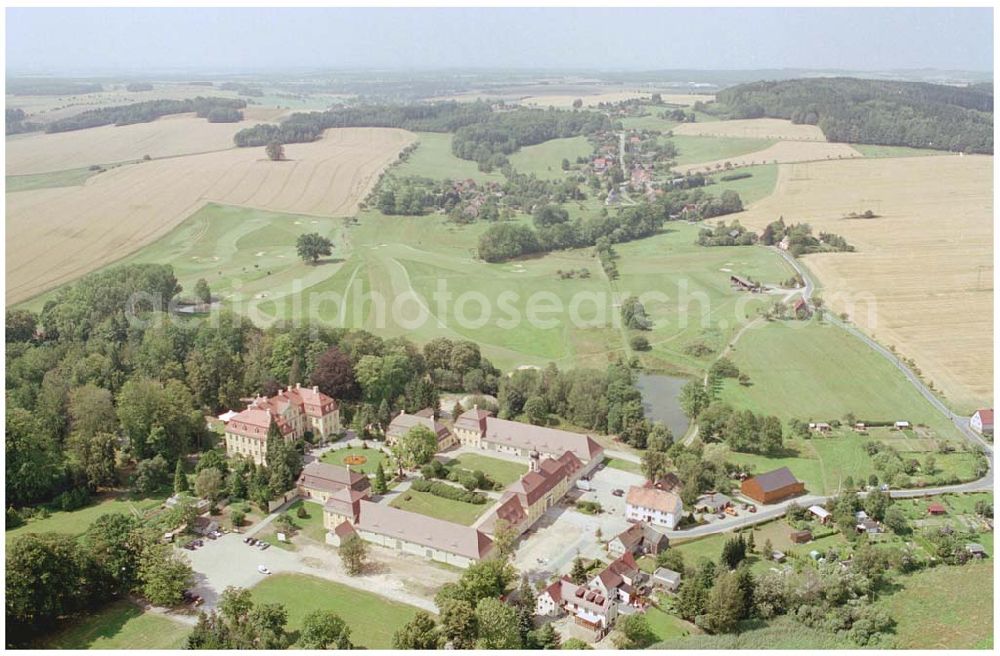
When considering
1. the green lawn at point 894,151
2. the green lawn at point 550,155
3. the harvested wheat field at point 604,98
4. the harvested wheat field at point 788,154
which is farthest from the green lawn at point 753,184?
the harvested wheat field at point 604,98

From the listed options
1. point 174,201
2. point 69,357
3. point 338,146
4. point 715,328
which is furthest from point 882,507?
point 338,146

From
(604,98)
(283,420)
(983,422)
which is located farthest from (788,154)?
(283,420)

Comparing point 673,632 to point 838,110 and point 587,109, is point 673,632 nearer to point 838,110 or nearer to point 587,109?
point 838,110

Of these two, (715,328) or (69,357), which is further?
(715,328)

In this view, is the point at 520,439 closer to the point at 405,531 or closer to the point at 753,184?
the point at 405,531

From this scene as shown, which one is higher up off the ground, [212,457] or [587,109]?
[587,109]

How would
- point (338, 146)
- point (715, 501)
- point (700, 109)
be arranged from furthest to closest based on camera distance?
point (700, 109) → point (338, 146) → point (715, 501)
